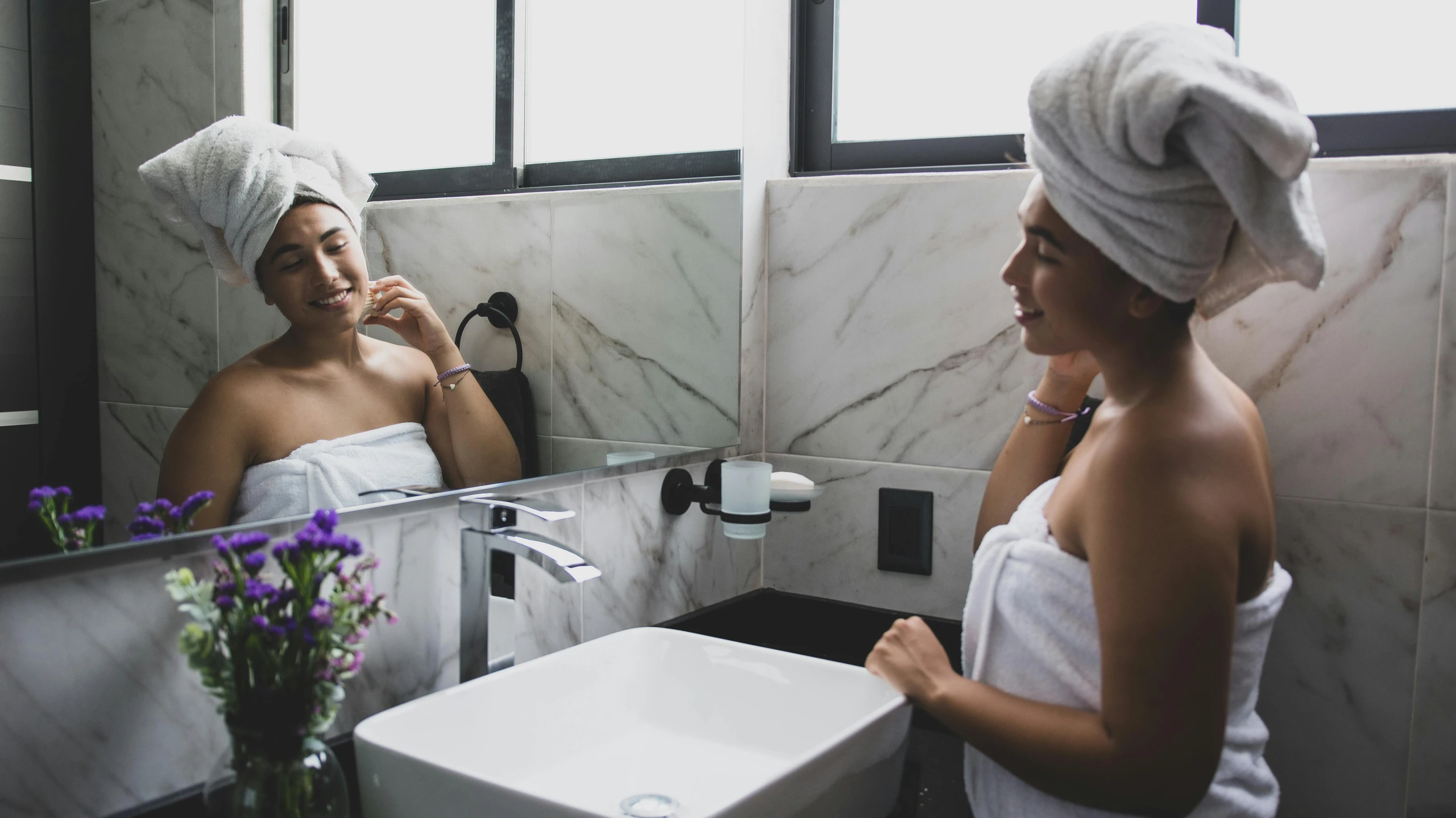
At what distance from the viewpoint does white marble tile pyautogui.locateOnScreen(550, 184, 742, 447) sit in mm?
1469

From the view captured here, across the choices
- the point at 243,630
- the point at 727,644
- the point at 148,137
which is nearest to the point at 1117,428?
the point at 727,644

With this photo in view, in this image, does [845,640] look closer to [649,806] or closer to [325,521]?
[649,806]

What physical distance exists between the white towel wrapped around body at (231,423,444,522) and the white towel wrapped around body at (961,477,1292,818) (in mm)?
655

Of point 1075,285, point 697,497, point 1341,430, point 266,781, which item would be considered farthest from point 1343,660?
point 266,781

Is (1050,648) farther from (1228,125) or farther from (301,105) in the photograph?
(301,105)

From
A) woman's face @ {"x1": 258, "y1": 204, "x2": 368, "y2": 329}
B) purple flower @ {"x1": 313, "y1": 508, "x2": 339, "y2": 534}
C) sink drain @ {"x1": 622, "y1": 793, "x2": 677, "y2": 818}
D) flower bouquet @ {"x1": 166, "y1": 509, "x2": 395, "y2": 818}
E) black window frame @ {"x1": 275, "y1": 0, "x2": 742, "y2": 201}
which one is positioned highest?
black window frame @ {"x1": 275, "y1": 0, "x2": 742, "y2": 201}

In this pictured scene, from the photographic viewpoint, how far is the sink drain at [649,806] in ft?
3.66

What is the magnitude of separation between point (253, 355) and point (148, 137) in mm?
217

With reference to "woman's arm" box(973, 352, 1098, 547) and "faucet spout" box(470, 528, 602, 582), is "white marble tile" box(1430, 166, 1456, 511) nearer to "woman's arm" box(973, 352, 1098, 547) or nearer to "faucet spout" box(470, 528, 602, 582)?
"woman's arm" box(973, 352, 1098, 547)

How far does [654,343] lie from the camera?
1.66 m

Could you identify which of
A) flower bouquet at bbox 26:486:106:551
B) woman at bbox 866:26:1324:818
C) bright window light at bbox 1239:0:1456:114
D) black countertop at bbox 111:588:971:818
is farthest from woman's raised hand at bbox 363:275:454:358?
bright window light at bbox 1239:0:1456:114

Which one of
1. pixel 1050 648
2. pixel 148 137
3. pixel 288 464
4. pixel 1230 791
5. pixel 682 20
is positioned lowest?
pixel 1230 791

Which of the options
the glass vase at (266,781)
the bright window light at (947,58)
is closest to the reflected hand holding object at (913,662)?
the glass vase at (266,781)

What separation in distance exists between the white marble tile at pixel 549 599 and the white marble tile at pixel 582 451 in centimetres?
3
